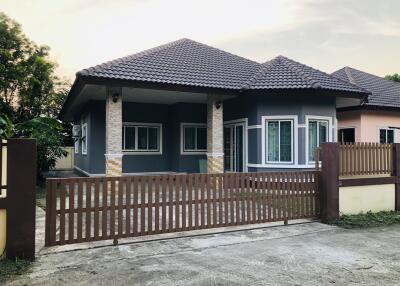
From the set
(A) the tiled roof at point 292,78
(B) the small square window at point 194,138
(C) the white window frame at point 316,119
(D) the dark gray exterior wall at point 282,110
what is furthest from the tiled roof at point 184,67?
(B) the small square window at point 194,138

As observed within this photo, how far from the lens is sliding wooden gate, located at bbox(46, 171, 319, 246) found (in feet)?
17.1

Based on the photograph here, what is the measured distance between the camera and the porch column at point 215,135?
1267cm

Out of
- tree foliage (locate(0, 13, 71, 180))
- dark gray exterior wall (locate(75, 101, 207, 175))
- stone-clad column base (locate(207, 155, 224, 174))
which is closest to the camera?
stone-clad column base (locate(207, 155, 224, 174))

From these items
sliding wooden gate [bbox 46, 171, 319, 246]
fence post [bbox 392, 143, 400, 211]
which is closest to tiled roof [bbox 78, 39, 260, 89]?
sliding wooden gate [bbox 46, 171, 319, 246]

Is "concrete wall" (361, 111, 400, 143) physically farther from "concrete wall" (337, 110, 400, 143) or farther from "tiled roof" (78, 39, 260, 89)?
"tiled roof" (78, 39, 260, 89)

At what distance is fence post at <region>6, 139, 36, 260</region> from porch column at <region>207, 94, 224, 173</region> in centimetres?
838

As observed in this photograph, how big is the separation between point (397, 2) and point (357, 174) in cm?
879

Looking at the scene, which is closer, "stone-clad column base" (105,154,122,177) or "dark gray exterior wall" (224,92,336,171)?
"stone-clad column base" (105,154,122,177)

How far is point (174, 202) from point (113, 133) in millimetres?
5747

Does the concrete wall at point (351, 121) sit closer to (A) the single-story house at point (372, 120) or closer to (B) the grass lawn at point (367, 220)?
(A) the single-story house at point (372, 120)

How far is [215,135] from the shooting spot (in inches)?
502

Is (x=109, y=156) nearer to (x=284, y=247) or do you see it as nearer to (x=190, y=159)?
(x=190, y=159)

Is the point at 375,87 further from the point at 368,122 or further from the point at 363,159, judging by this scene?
the point at 363,159

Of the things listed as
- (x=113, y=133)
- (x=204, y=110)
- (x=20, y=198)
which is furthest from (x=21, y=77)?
(x=20, y=198)
